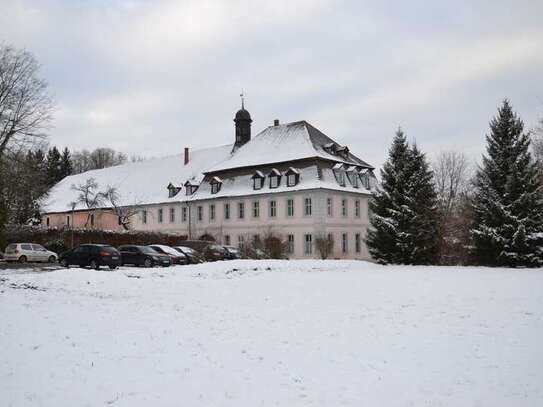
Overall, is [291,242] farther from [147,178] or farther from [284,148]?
[147,178]

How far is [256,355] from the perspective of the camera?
9148 millimetres

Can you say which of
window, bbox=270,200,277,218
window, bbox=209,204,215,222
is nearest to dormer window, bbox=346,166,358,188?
window, bbox=270,200,277,218

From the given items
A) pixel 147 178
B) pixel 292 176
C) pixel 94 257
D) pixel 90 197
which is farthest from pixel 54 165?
pixel 94 257

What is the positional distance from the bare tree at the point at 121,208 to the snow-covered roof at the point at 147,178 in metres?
0.54

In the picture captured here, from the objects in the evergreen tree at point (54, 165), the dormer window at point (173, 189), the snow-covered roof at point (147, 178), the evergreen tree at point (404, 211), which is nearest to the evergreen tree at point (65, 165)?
the evergreen tree at point (54, 165)

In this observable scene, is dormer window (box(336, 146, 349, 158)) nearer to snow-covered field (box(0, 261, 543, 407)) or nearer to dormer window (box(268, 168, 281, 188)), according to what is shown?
dormer window (box(268, 168, 281, 188))

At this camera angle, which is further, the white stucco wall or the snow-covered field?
the white stucco wall

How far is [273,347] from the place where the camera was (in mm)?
9672

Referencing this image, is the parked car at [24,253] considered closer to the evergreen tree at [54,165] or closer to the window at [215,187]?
the window at [215,187]

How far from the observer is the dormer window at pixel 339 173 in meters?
44.5

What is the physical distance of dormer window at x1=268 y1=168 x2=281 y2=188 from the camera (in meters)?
45.4

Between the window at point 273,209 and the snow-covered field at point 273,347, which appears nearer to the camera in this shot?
the snow-covered field at point 273,347

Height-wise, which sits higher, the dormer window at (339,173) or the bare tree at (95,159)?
the bare tree at (95,159)

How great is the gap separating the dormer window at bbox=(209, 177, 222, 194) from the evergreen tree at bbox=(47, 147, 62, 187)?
44.8 metres
